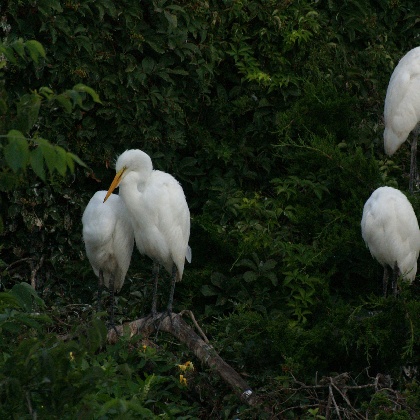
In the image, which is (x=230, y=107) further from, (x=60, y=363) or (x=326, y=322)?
(x=60, y=363)

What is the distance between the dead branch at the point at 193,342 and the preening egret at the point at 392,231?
4.03 ft

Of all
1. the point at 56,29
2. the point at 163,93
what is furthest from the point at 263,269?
the point at 56,29

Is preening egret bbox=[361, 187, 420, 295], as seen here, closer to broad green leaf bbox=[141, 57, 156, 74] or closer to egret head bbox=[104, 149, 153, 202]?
egret head bbox=[104, 149, 153, 202]

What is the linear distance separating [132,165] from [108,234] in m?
0.44

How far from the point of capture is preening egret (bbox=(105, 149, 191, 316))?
5.39 metres

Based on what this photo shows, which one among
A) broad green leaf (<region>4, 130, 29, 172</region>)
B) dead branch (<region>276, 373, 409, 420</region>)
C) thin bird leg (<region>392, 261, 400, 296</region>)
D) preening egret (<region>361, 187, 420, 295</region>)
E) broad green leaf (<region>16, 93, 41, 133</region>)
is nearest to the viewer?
broad green leaf (<region>4, 130, 29, 172</region>)

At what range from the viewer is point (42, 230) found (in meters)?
6.48

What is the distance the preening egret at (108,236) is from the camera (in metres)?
5.54

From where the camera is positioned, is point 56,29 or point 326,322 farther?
point 56,29

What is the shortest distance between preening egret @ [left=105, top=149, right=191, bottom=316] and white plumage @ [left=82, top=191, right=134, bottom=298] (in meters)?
0.12

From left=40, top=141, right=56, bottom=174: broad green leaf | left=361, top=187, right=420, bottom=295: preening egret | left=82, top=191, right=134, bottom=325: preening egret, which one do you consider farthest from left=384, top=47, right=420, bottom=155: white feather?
left=40, top=141, right=56, bottom=174: broad green leaf

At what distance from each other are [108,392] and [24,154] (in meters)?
2.24

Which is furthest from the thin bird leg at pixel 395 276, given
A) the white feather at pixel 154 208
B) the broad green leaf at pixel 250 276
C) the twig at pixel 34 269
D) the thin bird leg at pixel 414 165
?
the twig at pixel 34 269

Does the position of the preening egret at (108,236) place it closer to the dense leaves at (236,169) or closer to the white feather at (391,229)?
the dense leaves at (236,169)
